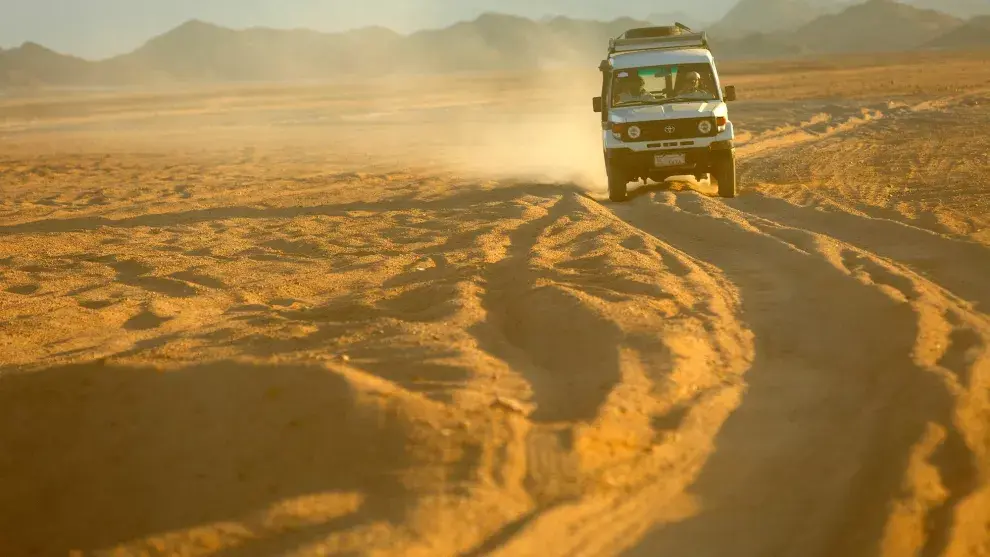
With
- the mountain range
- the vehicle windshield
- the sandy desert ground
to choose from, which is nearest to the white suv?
the vehicle windshield

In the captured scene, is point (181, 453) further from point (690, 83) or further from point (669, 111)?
point (690, 83)

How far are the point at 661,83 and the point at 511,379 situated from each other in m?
9.08

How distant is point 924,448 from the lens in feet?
15.7

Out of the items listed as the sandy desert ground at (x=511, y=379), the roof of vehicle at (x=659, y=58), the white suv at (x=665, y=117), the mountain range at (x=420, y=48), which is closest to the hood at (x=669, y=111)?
the white suv at (x=665, y=117)

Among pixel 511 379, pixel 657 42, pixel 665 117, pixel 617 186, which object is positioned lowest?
pixel 617 186

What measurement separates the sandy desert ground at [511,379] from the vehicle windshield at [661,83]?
68.3 inches

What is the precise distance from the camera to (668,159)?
13.1 meters

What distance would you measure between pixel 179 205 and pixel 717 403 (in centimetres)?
1099

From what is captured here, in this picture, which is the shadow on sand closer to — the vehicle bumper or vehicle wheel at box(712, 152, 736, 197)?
the vehicle bumper

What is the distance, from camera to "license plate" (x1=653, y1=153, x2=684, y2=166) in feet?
42.9

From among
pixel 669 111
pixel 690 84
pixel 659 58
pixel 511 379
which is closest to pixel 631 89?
pixel 659 58

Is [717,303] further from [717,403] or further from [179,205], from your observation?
[179,205]

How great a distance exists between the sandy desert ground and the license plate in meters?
0.52

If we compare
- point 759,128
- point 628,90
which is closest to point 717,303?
point 628,90
